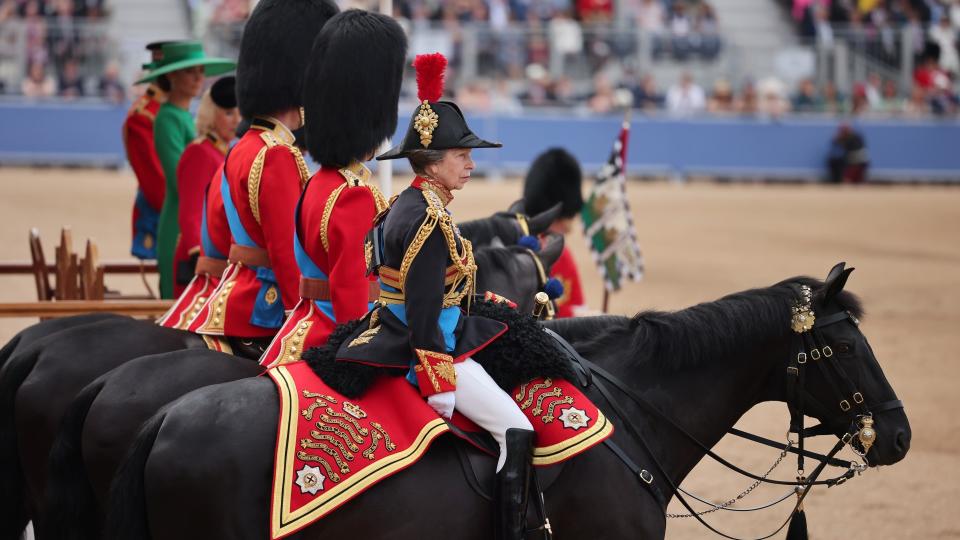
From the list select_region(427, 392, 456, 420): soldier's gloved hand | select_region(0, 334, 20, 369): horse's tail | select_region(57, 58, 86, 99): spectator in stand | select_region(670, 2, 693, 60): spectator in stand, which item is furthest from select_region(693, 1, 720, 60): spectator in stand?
select_region(427, 392, 456, 420): soldier's gloved hand

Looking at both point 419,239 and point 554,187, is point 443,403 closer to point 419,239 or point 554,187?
point 419,239

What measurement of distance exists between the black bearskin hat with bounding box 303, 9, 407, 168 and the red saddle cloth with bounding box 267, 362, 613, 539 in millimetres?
1111

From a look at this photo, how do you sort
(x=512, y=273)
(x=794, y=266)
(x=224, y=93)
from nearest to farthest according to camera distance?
(x=512, y=273) < (x=224, y=93) < (x=794, y=266)

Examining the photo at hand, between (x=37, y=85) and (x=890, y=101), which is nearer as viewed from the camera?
(x=37, y=85)

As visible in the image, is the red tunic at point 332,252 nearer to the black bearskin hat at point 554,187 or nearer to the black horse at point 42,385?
the black horse at point 42,385

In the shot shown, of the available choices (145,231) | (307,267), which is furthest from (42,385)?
(145,231)

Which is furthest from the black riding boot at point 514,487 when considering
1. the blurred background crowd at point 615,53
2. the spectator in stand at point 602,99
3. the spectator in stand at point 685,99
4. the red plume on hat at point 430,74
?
the spectator in stand at point 685,99

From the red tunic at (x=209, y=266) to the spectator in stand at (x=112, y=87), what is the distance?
55.4 feet

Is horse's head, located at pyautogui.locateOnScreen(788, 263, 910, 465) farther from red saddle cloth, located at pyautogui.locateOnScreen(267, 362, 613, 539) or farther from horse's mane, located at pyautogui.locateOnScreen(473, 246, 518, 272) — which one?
horse's mane, located at pyautogui.locateOnScreen(473, 246, 518, 272)

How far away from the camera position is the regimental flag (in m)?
9.23

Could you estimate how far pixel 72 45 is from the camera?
2258 centimetres

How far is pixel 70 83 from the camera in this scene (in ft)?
72.3

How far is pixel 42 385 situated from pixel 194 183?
1994mm

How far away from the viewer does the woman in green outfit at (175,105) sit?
720 cm
